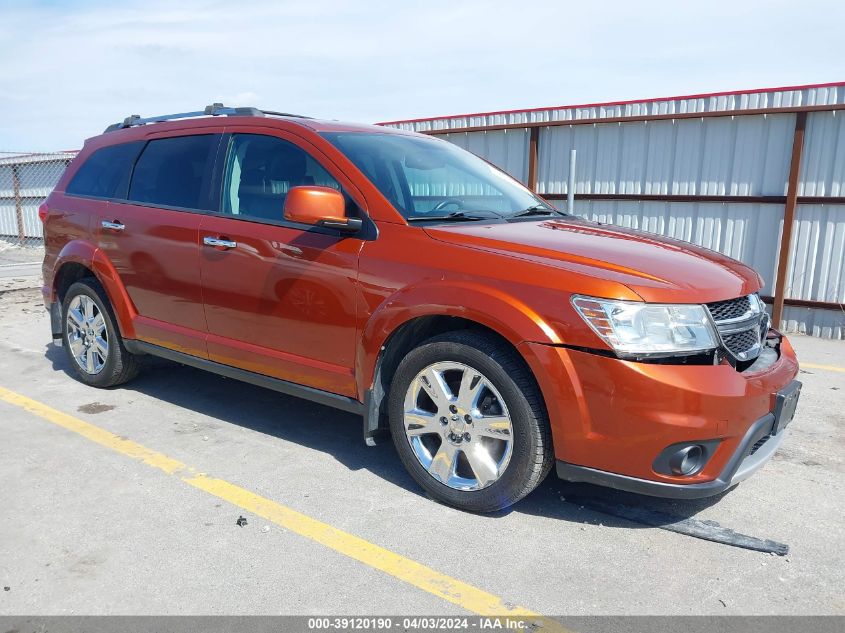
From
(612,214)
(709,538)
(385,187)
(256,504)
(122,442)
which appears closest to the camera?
(709,538)

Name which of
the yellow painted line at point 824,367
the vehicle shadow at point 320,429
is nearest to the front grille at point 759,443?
the vehicle shadow at point 320,429

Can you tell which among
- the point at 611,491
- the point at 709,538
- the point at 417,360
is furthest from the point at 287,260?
the point at 709,538

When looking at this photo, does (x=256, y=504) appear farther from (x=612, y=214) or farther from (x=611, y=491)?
(x=612, y=214)

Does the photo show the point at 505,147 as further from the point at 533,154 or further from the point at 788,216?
the point at 788,216

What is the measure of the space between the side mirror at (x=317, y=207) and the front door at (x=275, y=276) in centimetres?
12

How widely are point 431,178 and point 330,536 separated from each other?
208 cm

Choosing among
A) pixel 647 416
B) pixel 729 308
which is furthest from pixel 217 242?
pixel 729 308

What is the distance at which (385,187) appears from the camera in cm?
361

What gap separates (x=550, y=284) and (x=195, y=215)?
233cm

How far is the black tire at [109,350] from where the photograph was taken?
4.89 metres

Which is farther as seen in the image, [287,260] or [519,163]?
[519,163]

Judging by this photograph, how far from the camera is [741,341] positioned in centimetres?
304

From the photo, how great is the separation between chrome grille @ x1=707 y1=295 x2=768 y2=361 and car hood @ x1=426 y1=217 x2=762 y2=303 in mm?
45

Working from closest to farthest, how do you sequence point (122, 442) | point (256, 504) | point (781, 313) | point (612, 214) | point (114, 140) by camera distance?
point (256, 504) → point (122, 442) → point (114, 140) → point (781, 313) → point (612, 214)
